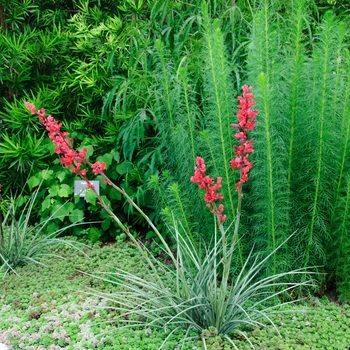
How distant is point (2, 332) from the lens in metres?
2.57

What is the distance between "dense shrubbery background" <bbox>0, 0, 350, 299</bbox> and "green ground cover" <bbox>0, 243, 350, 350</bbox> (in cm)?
30

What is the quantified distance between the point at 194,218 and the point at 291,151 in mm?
766

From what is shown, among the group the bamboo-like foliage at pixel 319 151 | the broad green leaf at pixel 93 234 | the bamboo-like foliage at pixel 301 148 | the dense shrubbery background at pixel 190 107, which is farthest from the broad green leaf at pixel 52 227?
the bamboo-like foliage at pixel 319 151

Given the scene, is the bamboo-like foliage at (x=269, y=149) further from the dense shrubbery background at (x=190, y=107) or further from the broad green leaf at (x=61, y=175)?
the broad green leaf at (x=61, y=175)

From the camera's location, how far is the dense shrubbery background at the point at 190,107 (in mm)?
2688

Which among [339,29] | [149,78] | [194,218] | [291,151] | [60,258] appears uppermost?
[339,29]

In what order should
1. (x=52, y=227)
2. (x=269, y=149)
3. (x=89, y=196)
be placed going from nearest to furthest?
(x=269, y=149)
(x=89, y=196)
(x=52, y=227)

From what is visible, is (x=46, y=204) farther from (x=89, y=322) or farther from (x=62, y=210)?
(x=89, y=322)

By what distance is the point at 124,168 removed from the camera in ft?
12.6

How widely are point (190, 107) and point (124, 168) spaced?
3.20 ft

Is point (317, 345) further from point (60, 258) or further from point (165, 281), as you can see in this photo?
point (60, 258)

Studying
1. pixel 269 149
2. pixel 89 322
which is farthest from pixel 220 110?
pixel 89 322

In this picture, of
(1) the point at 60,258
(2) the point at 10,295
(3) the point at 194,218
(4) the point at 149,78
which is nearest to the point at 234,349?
(3) the point at 194,218

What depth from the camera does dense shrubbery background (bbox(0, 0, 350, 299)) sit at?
269 centimetres
